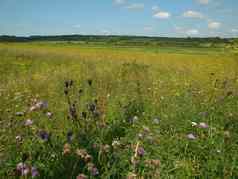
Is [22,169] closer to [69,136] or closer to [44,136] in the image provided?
[44,136]

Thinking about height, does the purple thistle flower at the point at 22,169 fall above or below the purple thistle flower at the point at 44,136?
below

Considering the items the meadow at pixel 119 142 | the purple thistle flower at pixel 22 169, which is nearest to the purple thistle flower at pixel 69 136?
the meadow at pixel 119 142

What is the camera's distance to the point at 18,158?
2.19m

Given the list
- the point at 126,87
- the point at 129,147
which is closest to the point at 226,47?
the point at 126,87

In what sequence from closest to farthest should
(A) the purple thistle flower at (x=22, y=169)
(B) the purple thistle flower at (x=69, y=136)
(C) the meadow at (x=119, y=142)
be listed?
1. (A) the purple thistle flower at (x=22, y=169)
2. (C) the meadow at (x=119, y=142)
3. (B) the purple thistle flower at (x=69, y=136)

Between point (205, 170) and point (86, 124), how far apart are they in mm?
1152

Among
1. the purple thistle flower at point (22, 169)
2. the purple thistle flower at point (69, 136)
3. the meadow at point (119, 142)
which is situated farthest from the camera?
the purple thistle flower at point (69, 136)

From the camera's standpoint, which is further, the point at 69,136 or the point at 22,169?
the point at 69,136

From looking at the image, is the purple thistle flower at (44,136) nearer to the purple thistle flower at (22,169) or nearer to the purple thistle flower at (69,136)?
the purple thistle flower at (69,136)

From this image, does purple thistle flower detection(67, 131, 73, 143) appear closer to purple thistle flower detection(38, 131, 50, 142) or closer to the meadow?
the meadow

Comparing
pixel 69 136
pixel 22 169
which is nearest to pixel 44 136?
pixel 69 136

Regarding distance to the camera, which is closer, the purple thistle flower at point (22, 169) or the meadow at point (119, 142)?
the purple thistle flower at point (22, 169)

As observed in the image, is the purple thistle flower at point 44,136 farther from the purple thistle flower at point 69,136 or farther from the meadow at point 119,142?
the purple thistle flower at point 69,136

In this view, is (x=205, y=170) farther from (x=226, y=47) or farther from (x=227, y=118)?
(x=226, y=47)
